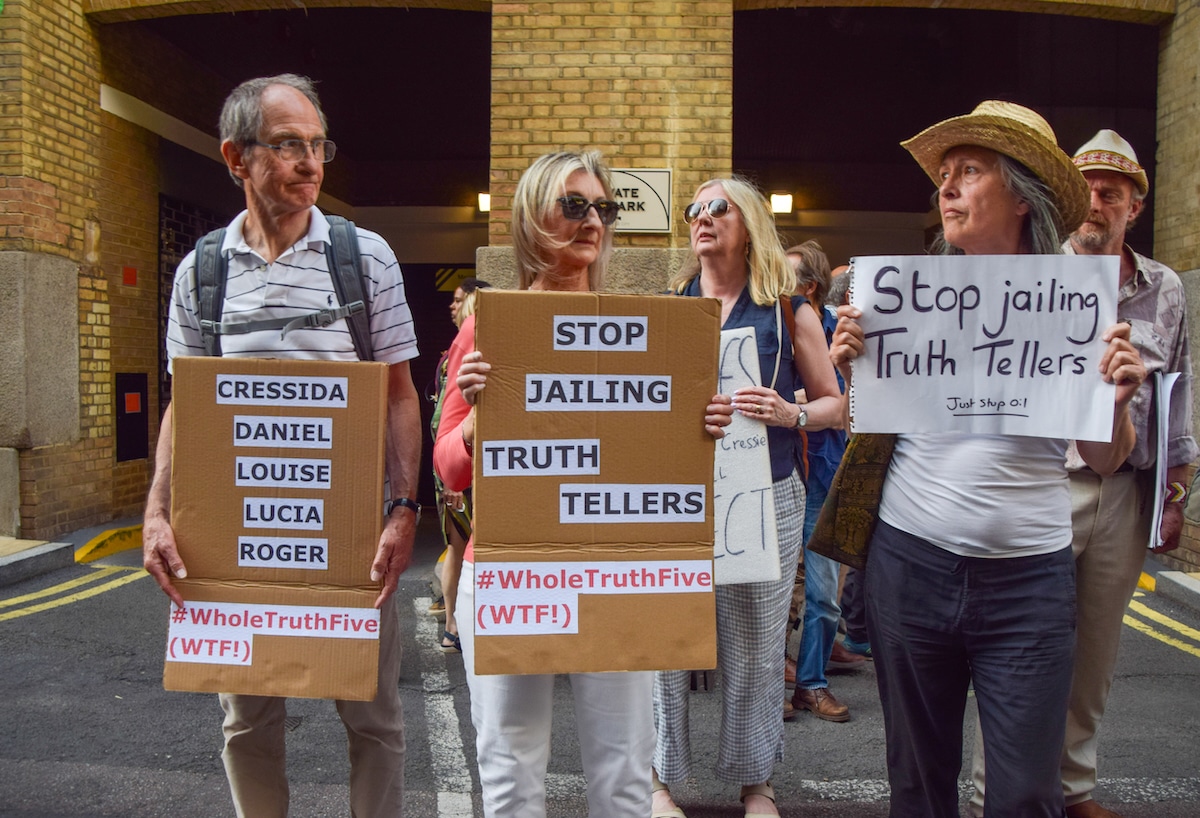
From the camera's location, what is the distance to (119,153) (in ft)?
27.6

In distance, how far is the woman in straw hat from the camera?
6.81ft

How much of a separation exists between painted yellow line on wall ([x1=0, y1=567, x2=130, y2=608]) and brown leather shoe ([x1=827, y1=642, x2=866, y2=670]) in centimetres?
515

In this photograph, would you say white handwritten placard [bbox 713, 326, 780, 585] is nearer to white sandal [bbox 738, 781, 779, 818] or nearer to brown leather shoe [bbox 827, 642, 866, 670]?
white sandal [bbox 738, 781, 779, 818]

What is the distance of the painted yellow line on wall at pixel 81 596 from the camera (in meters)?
5.95

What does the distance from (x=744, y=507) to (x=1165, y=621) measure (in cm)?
453

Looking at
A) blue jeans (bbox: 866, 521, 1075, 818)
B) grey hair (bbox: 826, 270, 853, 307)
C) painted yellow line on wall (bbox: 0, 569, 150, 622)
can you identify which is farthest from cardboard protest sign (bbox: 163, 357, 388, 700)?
painted yellow line on wall (bbox: 0, 569, 150, 622)

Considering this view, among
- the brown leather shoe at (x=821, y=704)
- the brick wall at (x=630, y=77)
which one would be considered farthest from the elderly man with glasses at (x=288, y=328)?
the brick wall at (x=630, y=77)

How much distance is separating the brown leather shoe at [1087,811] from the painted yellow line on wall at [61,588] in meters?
6.16

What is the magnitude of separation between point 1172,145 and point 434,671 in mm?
6650

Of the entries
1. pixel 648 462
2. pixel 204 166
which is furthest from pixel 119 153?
pixel 648 462

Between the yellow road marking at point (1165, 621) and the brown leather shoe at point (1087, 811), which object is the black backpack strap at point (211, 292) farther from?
the yellow road marking at point (1165, 621)

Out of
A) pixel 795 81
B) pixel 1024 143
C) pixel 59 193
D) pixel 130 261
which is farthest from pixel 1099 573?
pixel 795 81

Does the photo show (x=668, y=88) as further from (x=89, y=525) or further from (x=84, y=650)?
(x=89, y=525)

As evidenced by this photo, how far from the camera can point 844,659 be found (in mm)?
4992
